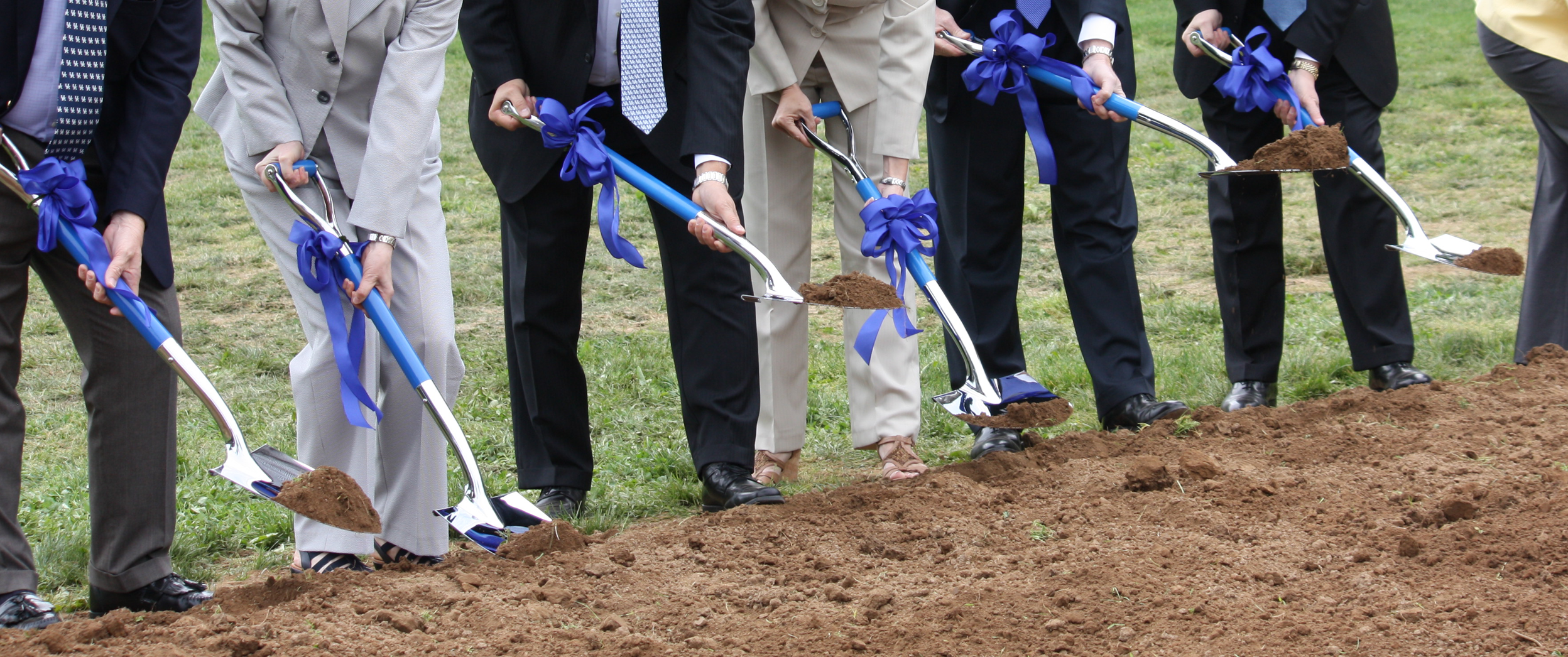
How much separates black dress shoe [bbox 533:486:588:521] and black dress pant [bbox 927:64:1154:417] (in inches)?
52.4

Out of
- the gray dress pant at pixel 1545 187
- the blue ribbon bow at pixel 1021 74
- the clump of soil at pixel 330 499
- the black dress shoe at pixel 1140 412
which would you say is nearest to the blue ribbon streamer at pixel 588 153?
the clump of soil at pixel 330 499

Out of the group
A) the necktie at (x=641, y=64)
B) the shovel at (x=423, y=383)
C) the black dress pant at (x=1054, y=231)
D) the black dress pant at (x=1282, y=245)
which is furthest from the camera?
the black dress pant at (x=1282, y=245)

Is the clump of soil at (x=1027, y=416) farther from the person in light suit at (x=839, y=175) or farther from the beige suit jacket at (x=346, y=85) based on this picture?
the beige suit jacket at (x=346, y=85)

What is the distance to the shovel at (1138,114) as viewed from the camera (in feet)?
13.6

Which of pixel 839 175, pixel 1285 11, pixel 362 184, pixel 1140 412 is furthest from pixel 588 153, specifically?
pixel 1285 11

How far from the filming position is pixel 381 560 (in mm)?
3469

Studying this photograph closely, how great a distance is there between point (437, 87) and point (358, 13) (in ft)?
0.84

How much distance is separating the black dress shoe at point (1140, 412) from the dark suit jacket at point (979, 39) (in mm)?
1003

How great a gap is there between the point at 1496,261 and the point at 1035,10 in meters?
1.59

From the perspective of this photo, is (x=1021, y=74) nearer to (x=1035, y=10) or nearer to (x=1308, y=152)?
(x=1035, y=10)

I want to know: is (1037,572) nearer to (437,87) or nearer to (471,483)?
(471,483)

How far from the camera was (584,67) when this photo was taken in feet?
12.2

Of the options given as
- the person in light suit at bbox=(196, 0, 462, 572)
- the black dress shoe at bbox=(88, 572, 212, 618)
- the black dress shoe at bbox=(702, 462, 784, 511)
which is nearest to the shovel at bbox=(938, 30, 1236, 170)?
the black dress shoe at bbox=(702, 462, 784, 511)

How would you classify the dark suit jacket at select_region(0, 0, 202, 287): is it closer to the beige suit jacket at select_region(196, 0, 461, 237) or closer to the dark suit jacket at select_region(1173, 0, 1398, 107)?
the beige suit jacket at select_region(196, 0, 461, 237)
